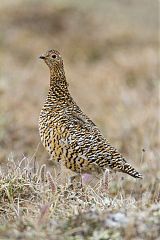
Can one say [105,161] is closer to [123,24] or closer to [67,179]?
[67,179]

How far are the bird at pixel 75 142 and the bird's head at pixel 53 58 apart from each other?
0.36 meters

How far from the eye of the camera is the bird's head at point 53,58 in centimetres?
612

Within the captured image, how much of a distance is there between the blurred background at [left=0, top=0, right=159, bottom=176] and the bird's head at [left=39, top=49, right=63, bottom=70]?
1300 millimetres

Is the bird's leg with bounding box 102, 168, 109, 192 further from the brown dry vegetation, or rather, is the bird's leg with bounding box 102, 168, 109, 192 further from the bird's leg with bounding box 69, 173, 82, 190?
the bird's leg with bounding box 69, 173, 82, 190

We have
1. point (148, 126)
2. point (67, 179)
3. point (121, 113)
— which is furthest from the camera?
point (121, 113)

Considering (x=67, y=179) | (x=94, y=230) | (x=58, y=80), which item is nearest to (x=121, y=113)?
(x=58, y=80)

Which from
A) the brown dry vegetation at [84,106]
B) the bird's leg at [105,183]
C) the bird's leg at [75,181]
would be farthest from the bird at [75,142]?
the bird's leg at [105,183]

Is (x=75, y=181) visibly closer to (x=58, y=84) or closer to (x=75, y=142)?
(x=75, y=142)

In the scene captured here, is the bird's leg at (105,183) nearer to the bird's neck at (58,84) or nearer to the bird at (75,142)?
the bird at (75,142)

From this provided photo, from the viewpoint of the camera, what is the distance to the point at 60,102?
5.96 meters

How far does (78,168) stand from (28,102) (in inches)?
235

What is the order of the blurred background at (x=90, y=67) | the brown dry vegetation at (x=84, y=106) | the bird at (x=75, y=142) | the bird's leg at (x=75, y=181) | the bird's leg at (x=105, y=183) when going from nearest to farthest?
the brown dry vegetation at (x=84, y=106) → the bird's leg at (x=105, y=183) → the bird's leg at (x=75, y=181) → the bird at (x=75, y=142) → the blurred background at (x=90, y=67)

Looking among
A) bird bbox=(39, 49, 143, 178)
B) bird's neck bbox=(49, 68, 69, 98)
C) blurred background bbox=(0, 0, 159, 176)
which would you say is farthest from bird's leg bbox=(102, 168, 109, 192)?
blurred background bbox=(0, 0, 159, 176)

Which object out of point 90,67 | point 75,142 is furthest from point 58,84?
point 90,67
